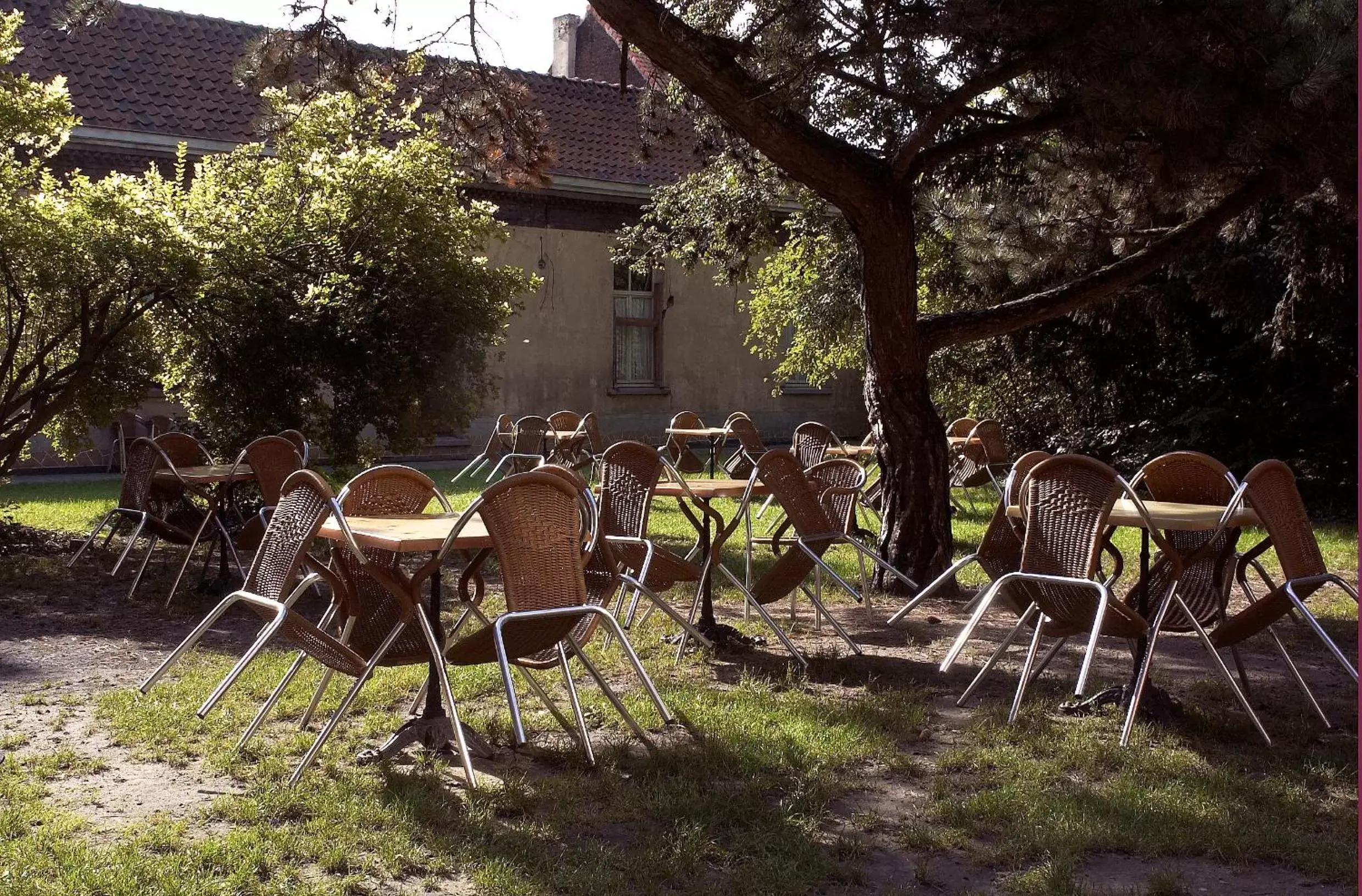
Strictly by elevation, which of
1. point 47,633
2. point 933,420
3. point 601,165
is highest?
point 601,165

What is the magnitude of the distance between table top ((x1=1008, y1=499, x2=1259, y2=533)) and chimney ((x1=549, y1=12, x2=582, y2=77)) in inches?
869

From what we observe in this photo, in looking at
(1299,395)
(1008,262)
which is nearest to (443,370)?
(1008,262)

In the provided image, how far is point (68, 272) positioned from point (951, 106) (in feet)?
16.8

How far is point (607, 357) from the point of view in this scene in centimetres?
1975

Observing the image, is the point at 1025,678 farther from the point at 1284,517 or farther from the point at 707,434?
the point at 707,434

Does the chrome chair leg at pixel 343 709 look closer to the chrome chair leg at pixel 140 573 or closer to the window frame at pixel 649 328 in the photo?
the chrome chair leg at pixel 140 573

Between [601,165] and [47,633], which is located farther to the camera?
[601,165]

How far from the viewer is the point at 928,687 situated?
18.4 ft

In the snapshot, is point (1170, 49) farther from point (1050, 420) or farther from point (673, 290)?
point (673, 290)

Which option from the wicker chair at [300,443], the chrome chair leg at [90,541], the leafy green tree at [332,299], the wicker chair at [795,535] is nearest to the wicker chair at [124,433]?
the leafy green tree at [332,299]

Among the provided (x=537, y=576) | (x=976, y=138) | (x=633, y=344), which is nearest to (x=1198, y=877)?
(x=537, y=576)

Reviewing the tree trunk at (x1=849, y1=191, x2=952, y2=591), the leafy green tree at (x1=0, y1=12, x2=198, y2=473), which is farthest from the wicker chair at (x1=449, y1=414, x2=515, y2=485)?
the tree trunk at (x1=849, y1=191, x2=952, y2=591)

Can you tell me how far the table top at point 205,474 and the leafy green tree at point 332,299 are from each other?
1283 mm

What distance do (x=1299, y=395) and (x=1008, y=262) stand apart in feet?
16.1
